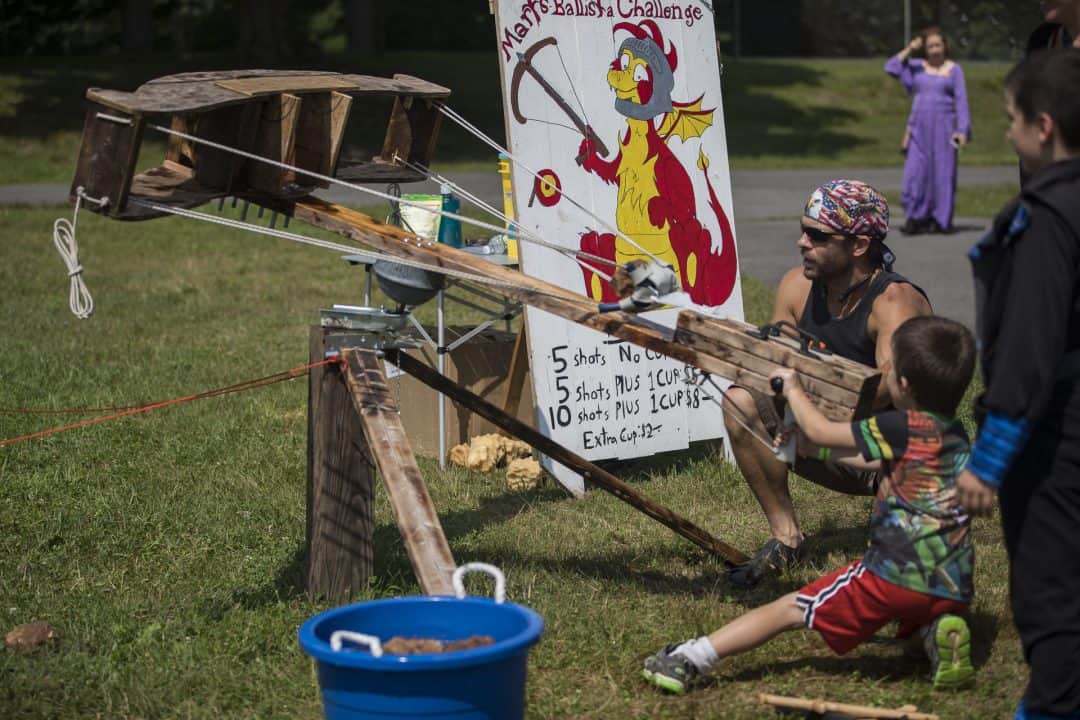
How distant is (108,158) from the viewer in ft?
12.8

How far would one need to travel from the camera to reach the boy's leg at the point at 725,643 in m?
3.90

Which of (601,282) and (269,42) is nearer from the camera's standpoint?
(601,282)

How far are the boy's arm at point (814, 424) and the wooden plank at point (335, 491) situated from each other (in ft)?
4.68

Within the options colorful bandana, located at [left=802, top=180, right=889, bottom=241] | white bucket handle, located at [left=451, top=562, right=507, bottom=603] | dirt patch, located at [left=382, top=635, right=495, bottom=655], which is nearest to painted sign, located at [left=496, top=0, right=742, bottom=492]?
colorful bandana, located at [left=802, top=180, right=889, bottom=241]

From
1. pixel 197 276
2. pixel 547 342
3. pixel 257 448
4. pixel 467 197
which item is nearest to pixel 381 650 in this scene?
pixel 467 197

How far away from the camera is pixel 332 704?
2.99 meters

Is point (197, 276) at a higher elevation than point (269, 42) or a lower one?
lower

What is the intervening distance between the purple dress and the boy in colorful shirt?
11.1 m

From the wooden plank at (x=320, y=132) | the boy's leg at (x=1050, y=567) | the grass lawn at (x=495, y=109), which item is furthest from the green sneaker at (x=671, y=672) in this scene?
the grass lawn at (x=495, y=109)

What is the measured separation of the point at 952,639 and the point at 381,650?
175 centimetres

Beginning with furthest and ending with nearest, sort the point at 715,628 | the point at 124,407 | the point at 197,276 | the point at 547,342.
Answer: the point at 197,276, the point at 124,407, the point at 547,342, the point at 715,628

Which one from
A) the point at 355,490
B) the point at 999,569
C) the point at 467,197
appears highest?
the point at 467,197

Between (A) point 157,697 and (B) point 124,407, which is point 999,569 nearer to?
(A) point 157,697

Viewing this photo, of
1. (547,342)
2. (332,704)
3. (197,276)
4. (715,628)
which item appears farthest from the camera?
(197,276)
